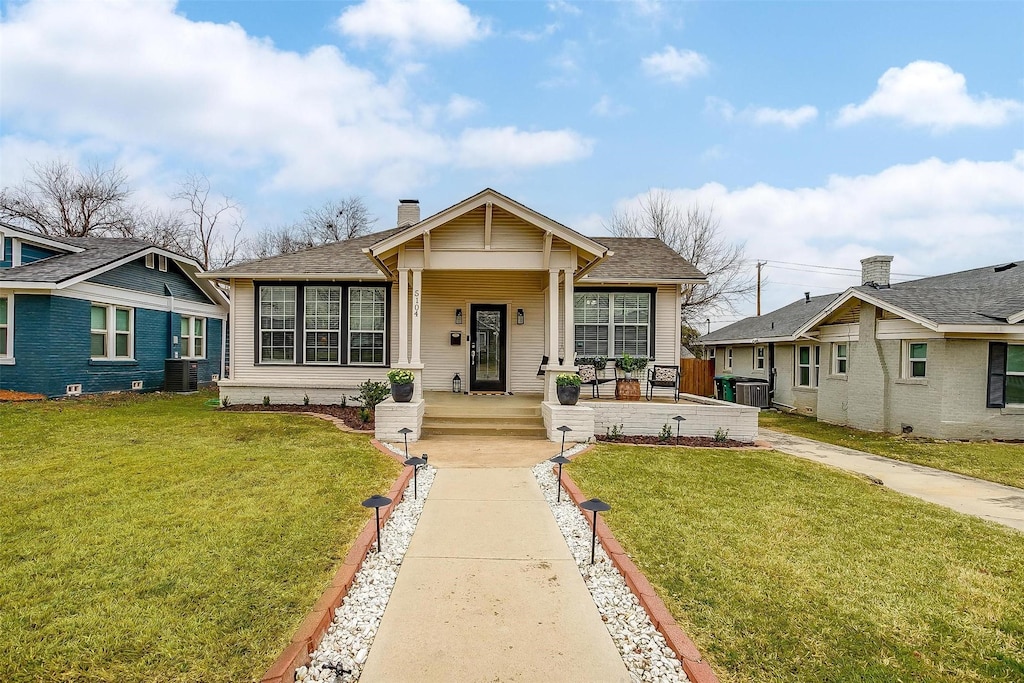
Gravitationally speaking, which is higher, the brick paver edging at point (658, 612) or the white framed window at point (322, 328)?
the white framed window at point (322, 328)

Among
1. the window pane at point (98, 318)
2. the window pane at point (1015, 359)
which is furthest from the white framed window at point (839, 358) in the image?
the window pane at point (98, 318)

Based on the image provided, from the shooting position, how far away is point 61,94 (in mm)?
15156

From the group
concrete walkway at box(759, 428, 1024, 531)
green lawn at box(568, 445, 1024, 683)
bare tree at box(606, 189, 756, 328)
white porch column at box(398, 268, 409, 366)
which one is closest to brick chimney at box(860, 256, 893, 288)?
concrete walkway at box(759, 428, 1024, 531)

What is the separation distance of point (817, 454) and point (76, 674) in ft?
33.0

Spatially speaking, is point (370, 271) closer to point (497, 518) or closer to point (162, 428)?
point (162, 428)

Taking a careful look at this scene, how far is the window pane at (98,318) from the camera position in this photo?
44.2 feet

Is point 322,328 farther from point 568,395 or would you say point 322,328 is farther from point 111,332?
point 111,332

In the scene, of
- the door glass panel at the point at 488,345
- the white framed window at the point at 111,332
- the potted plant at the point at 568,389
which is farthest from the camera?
the white framed window at the point at 111,332

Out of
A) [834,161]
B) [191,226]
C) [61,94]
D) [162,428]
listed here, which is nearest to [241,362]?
[162,428]

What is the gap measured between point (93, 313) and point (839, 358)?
21513 mm

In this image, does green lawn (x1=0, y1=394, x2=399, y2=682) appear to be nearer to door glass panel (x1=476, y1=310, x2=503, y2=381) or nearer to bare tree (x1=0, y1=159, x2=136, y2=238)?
door glass panel (x1=476, y1=310, x2=503, y2=381)

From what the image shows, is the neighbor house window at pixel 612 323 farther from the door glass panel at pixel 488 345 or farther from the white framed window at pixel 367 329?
the white framed window at pixel 367 329

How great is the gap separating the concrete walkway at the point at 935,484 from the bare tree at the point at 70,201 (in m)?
33.6

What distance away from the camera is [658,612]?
314cm
